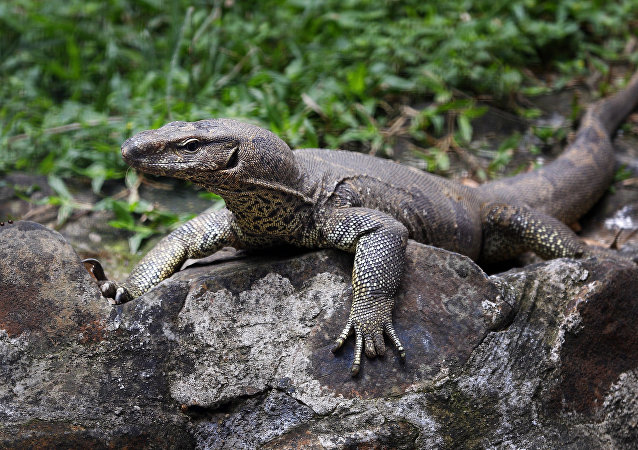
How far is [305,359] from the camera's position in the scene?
4164 mm

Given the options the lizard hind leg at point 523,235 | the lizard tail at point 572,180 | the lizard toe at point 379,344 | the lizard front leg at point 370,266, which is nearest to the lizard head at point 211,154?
the lizard front leg at point 370,266

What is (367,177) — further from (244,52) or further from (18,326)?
(244,52)

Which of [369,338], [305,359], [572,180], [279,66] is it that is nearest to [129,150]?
[305,359]

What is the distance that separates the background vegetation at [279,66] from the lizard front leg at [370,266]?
273cm

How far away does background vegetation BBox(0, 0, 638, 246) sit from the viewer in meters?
7.87

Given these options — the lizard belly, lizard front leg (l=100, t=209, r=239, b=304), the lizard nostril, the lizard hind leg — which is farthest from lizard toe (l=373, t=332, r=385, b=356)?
the lizard hind leg

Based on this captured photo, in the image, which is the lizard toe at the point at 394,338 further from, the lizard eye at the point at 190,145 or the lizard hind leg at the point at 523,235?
the lizard hind leg at the point at 523,235

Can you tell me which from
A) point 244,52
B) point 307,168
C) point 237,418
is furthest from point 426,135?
point 237,418

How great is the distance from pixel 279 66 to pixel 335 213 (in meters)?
4.76

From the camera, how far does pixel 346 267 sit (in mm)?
4660

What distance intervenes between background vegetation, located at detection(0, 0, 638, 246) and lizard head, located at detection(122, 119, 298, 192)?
263 centimetres

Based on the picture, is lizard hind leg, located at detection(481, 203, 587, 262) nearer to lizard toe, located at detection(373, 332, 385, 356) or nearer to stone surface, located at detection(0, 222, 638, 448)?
stone surface, located at detection(0, 222, 638, 448)

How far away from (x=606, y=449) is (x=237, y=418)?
2.32 m

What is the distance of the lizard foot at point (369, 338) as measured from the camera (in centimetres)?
A: 416
